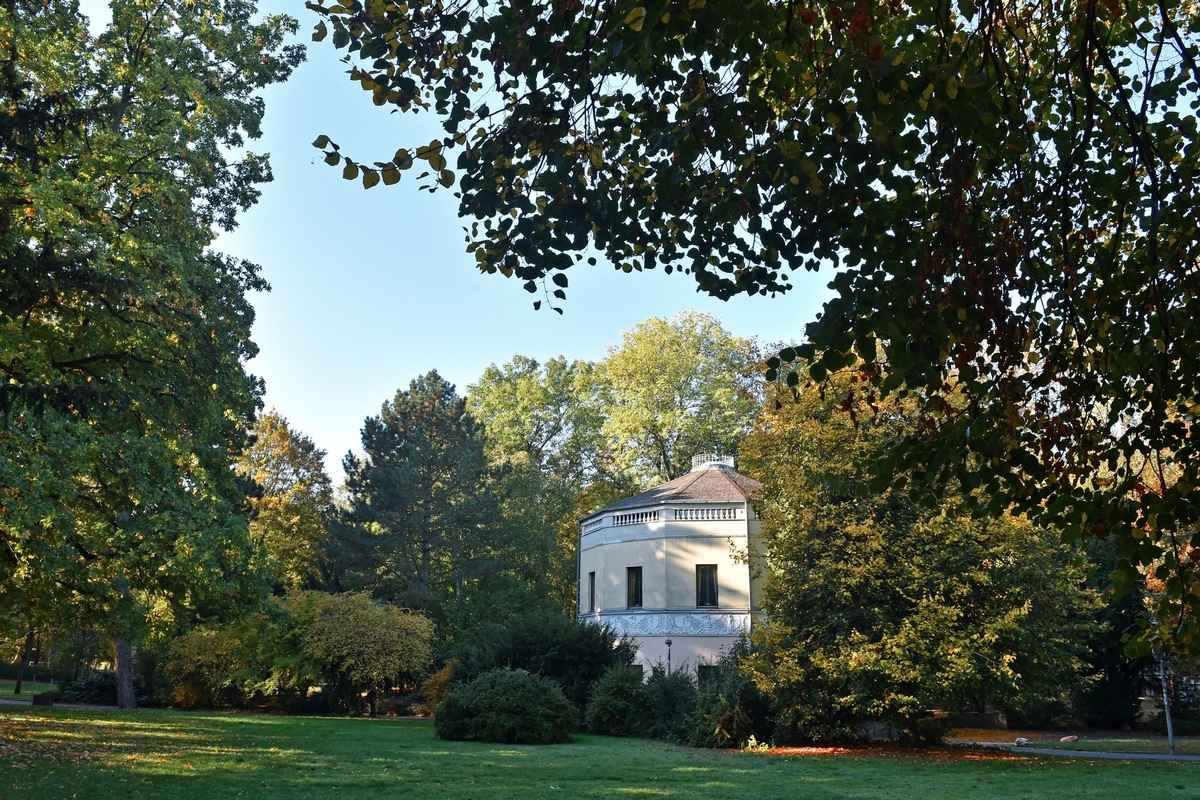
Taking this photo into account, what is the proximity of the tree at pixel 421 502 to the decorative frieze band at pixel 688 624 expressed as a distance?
9.12 metres

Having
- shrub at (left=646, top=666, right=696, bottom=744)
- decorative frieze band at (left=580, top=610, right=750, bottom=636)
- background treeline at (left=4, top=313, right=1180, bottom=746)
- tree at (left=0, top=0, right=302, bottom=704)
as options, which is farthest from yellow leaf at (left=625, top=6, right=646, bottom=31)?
decorative frieze band at (left=580, top=610, right=750, bottom=636)

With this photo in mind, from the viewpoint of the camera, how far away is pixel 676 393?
4838cm

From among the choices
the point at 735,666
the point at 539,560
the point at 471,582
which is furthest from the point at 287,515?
the point at 735,666

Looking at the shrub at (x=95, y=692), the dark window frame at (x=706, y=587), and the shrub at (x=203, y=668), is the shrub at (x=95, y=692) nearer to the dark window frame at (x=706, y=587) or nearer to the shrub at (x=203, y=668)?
the shrub at (x=203, y=668)

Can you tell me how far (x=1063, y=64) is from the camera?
199 inches

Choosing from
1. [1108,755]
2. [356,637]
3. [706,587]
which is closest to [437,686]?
[356,637]

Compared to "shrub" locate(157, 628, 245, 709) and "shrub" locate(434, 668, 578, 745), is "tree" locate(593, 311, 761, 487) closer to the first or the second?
"shrub" locate(157, 628, 245, 709)

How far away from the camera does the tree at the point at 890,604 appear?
63.3ft

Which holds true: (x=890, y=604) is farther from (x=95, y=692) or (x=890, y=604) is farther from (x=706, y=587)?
(x=95, y=692)

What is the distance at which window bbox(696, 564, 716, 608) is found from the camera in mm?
33156

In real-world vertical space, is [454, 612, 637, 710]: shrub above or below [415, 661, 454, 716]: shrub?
above

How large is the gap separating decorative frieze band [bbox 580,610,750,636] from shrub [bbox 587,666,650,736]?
6778 mm

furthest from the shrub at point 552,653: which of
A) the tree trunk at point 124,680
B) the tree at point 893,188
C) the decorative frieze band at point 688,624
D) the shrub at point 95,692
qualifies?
the tree at point 893,188

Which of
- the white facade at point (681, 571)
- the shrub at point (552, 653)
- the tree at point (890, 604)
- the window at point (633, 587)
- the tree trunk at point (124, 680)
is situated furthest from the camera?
the window at point (633, 587)
